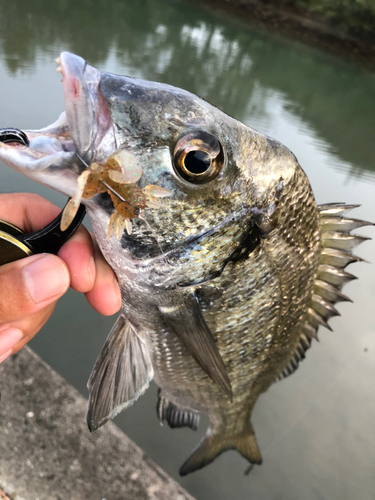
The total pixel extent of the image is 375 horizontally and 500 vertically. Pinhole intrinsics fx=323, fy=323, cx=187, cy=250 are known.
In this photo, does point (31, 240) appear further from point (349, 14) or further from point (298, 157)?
point (349, 14)

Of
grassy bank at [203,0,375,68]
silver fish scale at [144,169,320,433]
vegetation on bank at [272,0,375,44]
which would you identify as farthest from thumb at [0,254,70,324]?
vegetation on bank at [272,0,375,44]

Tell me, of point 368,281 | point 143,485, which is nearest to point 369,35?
point 368,281

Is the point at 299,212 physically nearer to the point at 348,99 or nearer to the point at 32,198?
the point at 32,198

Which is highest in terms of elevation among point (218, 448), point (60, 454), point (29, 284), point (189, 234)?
point (189, 234)

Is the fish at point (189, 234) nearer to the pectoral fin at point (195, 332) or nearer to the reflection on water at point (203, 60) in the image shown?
the pectoral fin at point (195, 332)

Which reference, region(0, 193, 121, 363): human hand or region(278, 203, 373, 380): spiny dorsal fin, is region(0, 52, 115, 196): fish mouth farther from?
region(278, 203, 373, 380): spiny dorsal fin

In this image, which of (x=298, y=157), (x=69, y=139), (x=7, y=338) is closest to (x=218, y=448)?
(x=7, y=338)

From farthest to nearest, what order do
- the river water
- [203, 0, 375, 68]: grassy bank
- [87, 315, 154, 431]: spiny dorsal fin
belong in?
[203, 0, 375, 68]: grassy bank → the river water → [87, 315, 154, 431]: spiny dorsal fin
